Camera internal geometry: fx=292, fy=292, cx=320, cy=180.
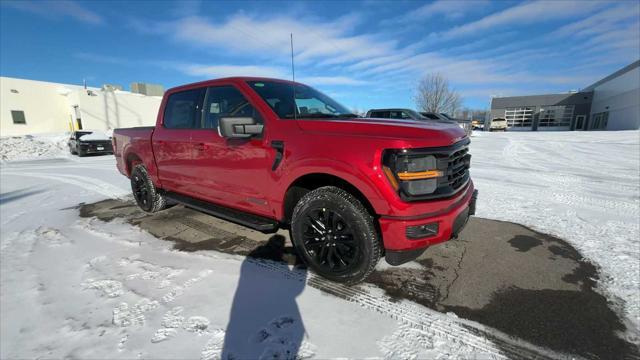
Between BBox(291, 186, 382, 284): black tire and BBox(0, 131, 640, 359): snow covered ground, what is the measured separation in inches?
9.4

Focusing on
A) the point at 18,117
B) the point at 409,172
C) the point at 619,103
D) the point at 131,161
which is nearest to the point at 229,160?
the point at 409,172

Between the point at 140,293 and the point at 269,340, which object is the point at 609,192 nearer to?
the point at 269,340

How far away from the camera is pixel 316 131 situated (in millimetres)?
2676

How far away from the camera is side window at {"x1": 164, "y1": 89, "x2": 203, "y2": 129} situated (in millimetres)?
3939

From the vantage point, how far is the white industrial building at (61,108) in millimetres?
23859

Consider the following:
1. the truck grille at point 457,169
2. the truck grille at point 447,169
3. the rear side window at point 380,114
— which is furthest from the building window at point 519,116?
the truck grille at point 447,169

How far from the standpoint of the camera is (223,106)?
360cm

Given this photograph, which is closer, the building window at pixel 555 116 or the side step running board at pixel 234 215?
the side step running board at pixel 234 215

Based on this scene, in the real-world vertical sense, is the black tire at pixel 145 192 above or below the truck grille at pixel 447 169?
below

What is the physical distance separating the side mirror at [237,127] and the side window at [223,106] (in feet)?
1.00

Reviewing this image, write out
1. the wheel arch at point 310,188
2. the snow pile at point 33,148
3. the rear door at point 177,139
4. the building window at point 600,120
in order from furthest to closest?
the building window at point 600,120
the snow pile at point 33,148
the rear door at point 177,139
the wheel arch at point 310,188

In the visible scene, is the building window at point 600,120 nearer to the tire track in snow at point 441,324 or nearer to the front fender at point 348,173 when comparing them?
the tire track in snow at point 441,324

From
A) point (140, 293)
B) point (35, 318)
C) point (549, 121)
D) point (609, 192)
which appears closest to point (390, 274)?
point (140, 293)

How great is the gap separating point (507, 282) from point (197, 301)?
2833 millimetres
